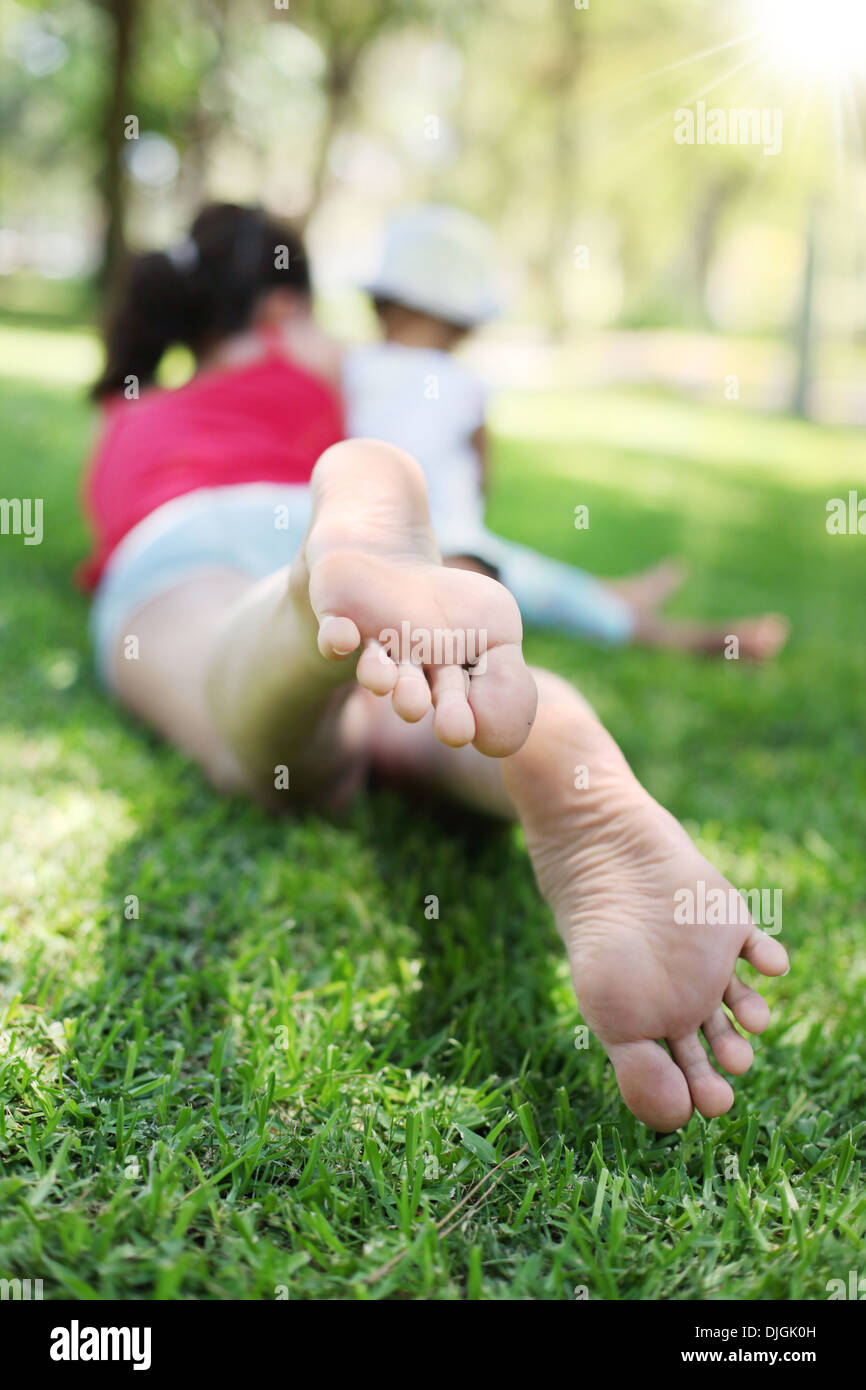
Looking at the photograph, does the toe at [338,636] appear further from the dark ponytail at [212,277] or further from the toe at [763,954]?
the dark ponytail at [212,277]

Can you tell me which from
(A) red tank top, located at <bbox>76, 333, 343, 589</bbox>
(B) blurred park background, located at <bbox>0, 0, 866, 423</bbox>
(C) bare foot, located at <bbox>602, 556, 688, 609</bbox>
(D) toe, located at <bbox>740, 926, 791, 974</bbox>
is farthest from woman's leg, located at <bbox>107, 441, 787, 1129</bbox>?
(B) blurred park background, located at <bbox>0, 0, 866, 423</bbox>

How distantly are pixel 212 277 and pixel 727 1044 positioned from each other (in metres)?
2.37

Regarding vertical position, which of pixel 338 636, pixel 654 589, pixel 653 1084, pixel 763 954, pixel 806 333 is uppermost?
pixel 806 333

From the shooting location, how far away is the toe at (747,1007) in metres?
1.15

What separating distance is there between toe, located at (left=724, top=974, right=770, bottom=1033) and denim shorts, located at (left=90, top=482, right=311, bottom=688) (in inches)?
45.8

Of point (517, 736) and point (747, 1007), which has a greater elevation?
point (517, 736)

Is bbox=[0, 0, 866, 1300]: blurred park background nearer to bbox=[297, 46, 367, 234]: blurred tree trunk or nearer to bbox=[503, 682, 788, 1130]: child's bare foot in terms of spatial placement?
bbox=[503, 682, 788, 1130]: child's bare foot

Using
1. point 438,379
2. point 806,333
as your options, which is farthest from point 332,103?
point 438,379

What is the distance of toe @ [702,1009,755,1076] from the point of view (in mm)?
1154

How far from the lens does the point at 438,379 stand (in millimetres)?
2834

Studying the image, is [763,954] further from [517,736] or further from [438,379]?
[438,379]

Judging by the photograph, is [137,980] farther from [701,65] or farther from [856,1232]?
[701,65]

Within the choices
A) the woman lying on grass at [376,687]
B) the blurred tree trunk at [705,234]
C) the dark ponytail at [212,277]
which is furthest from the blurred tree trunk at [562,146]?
the woman lying on grass at [376,687]

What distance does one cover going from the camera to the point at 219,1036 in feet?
4.11
